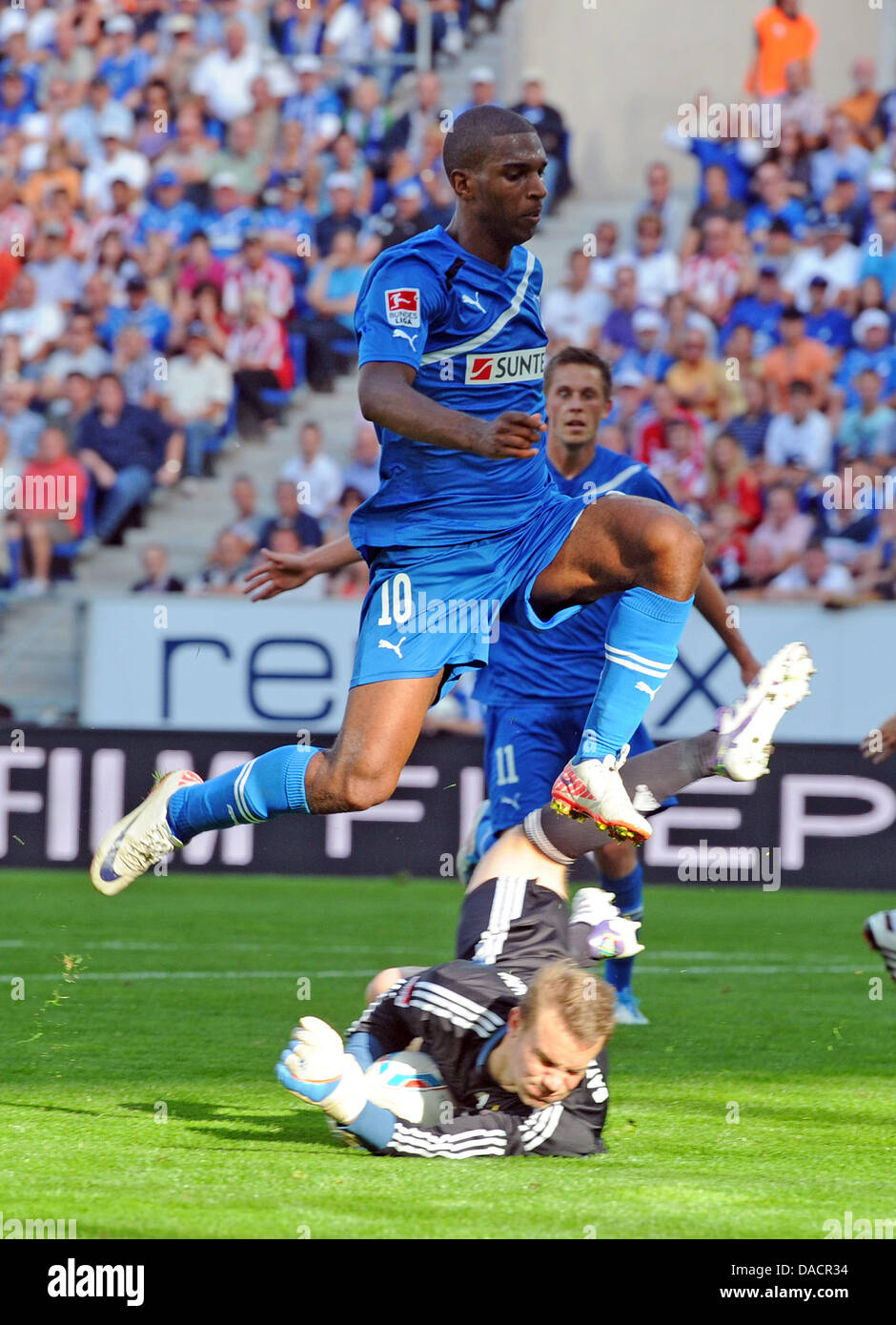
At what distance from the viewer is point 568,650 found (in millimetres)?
6758

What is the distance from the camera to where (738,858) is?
1180cm

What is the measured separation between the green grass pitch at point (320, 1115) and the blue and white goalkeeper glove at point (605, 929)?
45 cm

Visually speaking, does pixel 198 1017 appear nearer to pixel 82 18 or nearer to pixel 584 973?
pixel 584 973

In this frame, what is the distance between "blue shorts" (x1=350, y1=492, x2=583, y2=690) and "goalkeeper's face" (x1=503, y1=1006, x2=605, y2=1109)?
1040 mm

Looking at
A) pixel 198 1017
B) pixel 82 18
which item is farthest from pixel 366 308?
pixel 82 18

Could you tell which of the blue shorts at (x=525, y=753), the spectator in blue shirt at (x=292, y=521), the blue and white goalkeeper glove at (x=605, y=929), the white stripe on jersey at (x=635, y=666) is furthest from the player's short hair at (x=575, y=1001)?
the spectator in blue shirt at (x=292, y=521)

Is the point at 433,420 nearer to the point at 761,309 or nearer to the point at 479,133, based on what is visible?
the point at 479,133

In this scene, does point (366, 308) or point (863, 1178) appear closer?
point (863, 1178)

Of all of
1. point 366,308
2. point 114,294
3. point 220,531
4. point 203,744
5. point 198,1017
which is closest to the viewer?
point 366,308

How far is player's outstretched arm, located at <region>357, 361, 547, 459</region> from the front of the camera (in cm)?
457

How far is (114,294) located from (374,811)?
6.15m

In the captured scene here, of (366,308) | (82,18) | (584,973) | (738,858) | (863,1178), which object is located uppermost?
(82,18)

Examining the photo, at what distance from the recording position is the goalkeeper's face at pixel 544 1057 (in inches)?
170

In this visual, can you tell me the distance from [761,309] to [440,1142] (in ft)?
36.3
